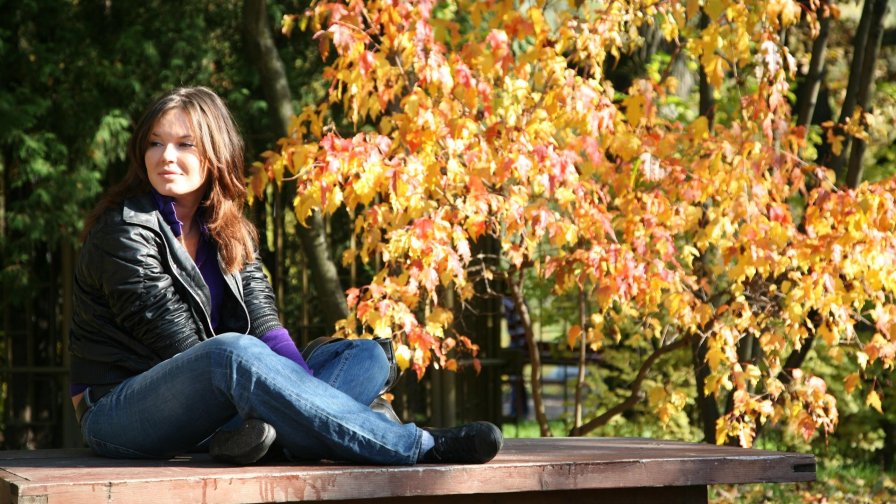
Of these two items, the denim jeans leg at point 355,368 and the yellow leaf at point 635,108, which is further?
the yellow leaf at point 635,108

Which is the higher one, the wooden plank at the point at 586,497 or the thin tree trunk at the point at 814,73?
the thin tree trunk at the point at 814,73

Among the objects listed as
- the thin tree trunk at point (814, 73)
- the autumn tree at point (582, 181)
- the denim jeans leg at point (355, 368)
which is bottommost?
the denim jeans leg at point (355, 368)

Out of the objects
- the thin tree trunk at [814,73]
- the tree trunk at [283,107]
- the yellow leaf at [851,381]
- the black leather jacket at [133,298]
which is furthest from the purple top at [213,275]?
the thin tree trunk at [814,73]

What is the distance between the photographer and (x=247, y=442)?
2.63 m

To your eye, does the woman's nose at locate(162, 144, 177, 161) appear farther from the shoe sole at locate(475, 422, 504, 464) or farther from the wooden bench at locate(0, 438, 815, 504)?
the shoe sole at locate(475, 422, 504, 464)

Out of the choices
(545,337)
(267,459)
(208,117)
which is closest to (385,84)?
(208,117)

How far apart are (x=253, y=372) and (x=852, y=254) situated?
2.67 metres

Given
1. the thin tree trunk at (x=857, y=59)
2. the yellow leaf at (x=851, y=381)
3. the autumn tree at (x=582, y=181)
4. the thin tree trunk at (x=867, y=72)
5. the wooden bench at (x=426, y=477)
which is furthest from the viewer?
the thin tree trunk at (x=857, y=59)

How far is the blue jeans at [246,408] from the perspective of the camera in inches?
105

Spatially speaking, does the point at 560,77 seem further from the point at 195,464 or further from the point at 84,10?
the point at 84,10

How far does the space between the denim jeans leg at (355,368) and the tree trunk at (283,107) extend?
3.29 m

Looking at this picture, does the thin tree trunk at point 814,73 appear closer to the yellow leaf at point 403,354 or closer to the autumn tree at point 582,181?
the autumn tree at point 582,181

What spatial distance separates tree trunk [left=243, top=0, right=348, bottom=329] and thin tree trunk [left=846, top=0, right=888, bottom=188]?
2744mm

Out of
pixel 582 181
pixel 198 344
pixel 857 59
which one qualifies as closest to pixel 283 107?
pixel 582 181
